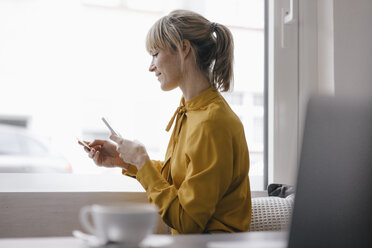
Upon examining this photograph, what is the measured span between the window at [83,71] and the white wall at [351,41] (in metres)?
0.55

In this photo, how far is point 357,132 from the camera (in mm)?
454

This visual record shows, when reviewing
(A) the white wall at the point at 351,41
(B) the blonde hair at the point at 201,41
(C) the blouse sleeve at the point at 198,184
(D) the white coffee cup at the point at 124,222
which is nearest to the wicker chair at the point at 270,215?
(C) the blouse sleeve at the point at 198,184

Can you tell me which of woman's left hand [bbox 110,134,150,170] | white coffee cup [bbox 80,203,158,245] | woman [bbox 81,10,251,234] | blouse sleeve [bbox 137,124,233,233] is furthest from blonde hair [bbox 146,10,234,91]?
white coffee cup [bbox 80,203,158,245]

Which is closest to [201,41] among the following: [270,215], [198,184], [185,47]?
[185,47]

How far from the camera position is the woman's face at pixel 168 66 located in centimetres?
132

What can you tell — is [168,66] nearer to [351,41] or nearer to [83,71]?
[83,71]

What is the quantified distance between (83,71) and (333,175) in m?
1.35

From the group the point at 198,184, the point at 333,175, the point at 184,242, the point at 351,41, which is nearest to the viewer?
the point at 333,175

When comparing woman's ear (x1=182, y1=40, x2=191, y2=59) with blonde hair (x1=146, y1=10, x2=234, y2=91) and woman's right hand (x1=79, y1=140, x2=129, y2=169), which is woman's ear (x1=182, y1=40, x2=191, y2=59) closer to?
blonde hair (x1=146, y1=10, x2=234, y2=91)

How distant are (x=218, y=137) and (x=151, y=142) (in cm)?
63

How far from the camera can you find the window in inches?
60.2

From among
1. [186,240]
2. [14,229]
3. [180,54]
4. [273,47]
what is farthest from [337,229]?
[273,47]

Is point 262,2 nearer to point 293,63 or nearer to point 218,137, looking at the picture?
point 293,63

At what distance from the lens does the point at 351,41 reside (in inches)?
71.3
